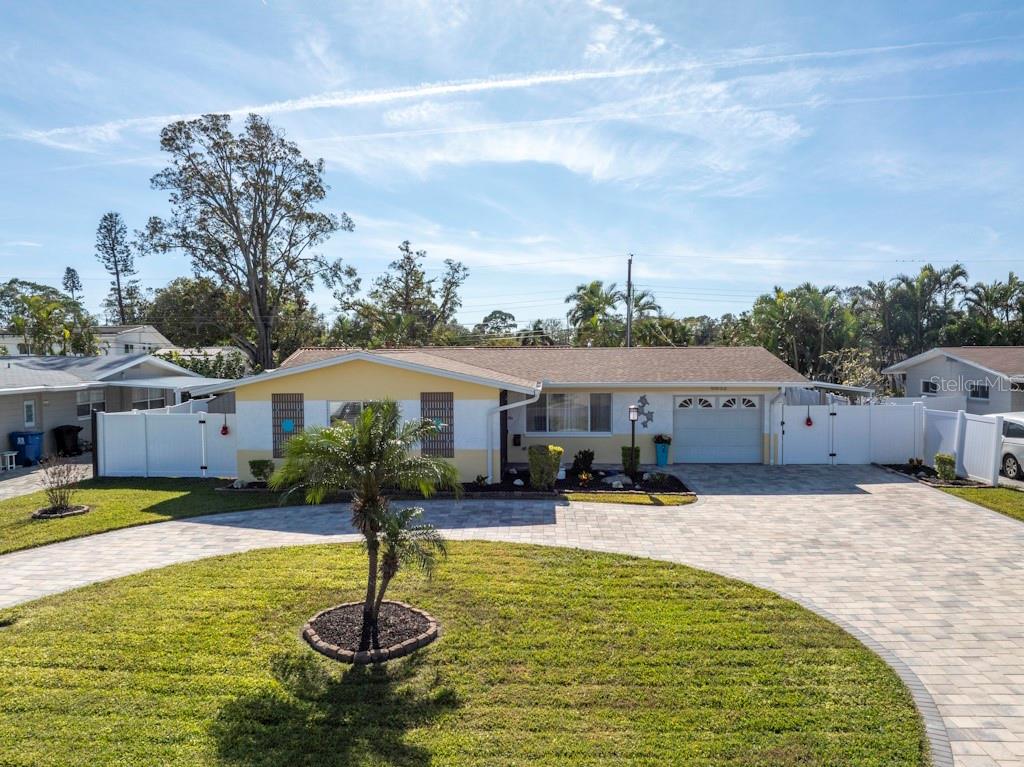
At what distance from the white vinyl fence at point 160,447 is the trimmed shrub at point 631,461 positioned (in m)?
10.5

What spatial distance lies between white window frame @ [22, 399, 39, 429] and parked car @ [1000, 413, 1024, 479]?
2839cm

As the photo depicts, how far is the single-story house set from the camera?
1588 centimetres

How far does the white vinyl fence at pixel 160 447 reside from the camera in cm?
1734

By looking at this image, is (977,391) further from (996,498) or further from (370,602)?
(370,602)

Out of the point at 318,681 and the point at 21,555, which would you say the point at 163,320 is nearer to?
the point at 21,555

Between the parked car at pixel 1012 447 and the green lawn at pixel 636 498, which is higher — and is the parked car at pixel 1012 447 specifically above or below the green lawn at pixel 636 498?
above

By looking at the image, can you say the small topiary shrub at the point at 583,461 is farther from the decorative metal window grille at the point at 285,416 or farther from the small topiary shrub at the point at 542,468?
the decorative metal window grille at the point at 285,416

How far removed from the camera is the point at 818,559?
10.3 metres

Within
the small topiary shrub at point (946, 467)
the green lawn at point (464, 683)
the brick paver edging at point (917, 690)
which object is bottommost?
the brick paver edging at point (917, 690)

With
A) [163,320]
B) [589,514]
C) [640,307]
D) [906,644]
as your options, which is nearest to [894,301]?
[640,307]

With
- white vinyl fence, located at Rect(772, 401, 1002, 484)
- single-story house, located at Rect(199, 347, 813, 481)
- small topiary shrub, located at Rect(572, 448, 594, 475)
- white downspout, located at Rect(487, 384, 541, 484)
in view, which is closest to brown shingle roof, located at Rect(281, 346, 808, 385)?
single-story house, located at Rect(199, 347, 813, 481)

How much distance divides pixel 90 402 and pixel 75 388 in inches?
112

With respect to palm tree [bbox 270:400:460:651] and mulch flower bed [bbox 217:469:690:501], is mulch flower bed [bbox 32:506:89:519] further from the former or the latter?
palm tree [bbox 270:400:460:651]

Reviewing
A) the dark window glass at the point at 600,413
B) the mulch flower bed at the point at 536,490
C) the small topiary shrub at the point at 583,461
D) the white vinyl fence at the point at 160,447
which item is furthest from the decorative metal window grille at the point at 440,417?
the white vinyl fence at the point at 160,447
